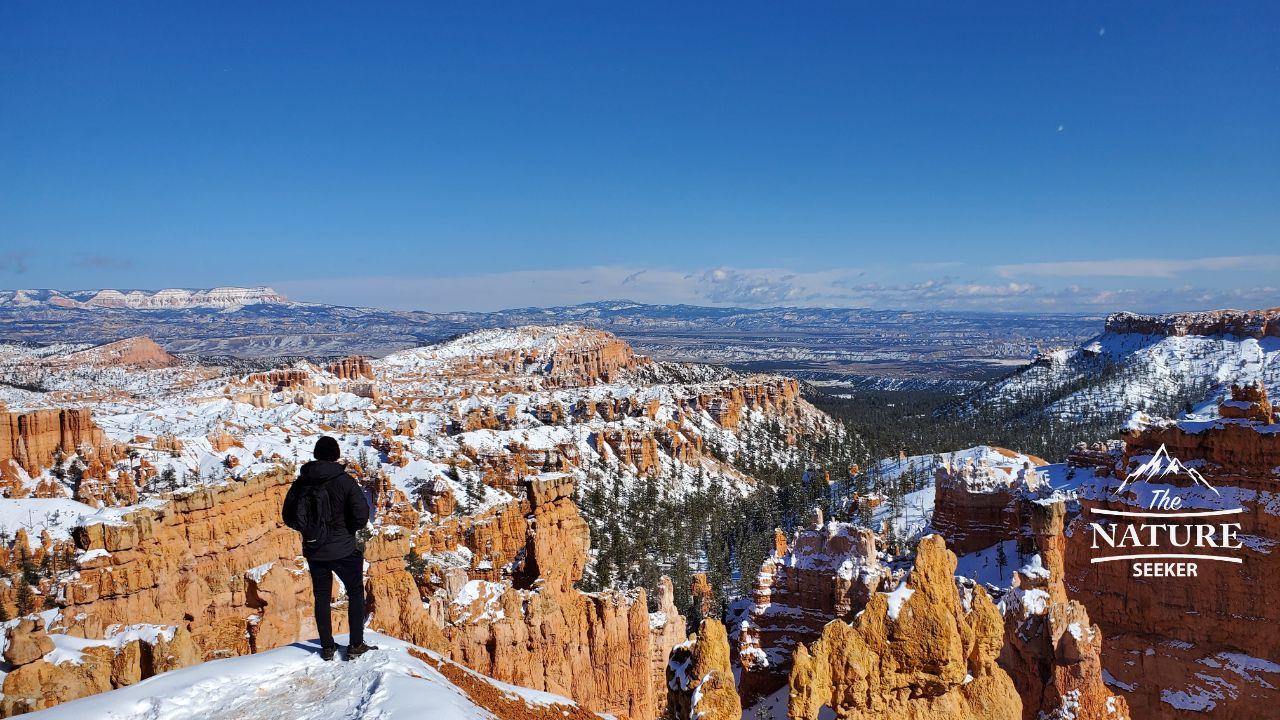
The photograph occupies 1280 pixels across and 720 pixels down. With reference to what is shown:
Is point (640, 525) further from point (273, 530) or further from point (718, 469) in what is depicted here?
point (273, 530)

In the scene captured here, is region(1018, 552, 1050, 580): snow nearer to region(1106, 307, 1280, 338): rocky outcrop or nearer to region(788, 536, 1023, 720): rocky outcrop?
region(788, 536, 1023, 720): rocky outcrop

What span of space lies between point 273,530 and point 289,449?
44019mm

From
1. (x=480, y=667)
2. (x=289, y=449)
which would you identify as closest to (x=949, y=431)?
(x=289, y=449)

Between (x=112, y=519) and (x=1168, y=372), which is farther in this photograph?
(x=1168, y=372)

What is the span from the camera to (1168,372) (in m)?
133

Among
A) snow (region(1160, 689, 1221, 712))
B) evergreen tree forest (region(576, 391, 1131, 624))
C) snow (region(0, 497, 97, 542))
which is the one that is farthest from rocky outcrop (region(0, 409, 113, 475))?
snow (region(1160, 689, 1221, 712))

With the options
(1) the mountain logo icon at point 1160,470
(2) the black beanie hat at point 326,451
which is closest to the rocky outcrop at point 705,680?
(2) the black beanie hat at point 326,451

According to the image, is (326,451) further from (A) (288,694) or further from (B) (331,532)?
(A) (288,694)

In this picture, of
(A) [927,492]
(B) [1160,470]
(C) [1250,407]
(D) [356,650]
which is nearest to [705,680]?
(D) [356,650]

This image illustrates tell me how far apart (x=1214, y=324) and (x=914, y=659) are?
569ft

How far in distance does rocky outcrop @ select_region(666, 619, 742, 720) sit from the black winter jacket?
578cm

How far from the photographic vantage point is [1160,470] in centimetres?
2452

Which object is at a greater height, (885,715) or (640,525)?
(885,715)

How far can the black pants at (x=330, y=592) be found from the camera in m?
9.30
